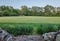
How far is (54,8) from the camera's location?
259 cm

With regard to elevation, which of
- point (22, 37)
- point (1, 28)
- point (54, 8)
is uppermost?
point (54, 8)

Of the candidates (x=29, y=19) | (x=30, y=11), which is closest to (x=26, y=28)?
(x=29, y=19)

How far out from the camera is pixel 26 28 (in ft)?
8.48

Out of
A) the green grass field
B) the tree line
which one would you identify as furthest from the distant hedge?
the tree line

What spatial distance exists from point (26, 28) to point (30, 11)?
32 cm

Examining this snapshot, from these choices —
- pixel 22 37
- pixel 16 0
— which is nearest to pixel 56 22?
pixel 22 37

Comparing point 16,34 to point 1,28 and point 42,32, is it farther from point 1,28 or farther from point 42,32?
point 42,32

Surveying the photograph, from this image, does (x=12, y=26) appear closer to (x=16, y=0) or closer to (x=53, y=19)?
(x=16, y=0)

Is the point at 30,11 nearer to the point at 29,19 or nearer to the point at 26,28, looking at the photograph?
the point at 29,19

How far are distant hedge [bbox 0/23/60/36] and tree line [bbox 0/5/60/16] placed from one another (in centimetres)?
20

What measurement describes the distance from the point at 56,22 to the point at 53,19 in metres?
0.08

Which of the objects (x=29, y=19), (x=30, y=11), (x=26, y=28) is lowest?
(x=26, y=28)

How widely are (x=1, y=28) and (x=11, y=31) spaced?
20 cm

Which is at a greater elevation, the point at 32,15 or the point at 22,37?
the point at 32,15
